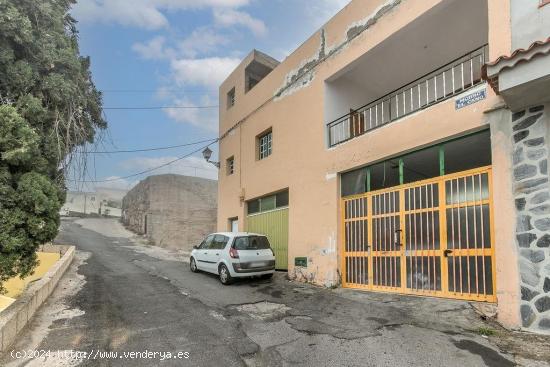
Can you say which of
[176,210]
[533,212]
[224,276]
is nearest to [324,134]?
[224,276]

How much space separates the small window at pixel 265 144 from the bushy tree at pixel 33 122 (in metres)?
7.45

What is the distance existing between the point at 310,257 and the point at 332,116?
13.9 ft

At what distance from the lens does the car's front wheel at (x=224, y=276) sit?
10250 mm

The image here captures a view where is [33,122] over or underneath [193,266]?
over

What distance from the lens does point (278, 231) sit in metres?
12.3

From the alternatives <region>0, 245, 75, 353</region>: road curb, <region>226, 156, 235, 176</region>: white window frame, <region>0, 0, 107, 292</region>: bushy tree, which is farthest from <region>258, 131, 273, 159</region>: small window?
<region>0, 245, 75, 353</region>: road curb

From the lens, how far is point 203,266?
12.0 m

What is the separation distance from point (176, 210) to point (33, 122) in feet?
67.8

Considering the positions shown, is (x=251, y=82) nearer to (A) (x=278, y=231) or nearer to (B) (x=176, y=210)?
(A) (x=278, y=231)

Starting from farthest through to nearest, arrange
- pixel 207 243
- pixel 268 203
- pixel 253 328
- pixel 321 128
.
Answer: pixel 268 203
pixel 207 243
pixel 321 128
pixel 253 328

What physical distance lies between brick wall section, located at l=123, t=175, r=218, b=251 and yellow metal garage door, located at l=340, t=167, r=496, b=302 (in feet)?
60.1

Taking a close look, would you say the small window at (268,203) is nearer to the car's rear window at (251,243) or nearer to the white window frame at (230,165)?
the car's rear window at (251,243)

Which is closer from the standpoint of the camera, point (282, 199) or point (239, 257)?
point (239, 257)

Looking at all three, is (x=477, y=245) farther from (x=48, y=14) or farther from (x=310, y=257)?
(x=48, y=14)
